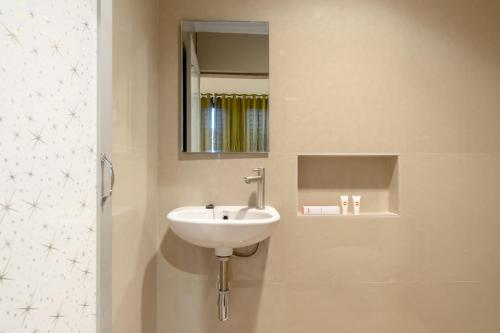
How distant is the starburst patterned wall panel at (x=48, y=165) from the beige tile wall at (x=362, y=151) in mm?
795

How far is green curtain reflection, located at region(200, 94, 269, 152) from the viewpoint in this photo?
5.36ft

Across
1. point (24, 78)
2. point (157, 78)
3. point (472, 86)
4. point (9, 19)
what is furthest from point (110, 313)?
point (472, 86)

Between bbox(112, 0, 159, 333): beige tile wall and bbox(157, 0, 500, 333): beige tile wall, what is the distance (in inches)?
4.7

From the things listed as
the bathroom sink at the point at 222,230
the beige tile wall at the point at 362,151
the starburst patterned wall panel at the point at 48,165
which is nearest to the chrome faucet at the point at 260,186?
the beige tile wall at the point at 362,151

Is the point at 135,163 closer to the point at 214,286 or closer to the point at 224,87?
the point at 224,87

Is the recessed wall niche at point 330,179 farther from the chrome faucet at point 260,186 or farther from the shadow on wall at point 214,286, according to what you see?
the shadow on wall at point 214,286

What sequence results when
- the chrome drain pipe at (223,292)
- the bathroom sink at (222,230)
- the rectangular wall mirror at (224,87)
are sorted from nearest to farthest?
the bathroom sink at (222,230) → the chrome drain pipe at (223,292) → the rectangular wall mirror at (224,87)

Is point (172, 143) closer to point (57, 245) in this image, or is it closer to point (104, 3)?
point (104, 3)

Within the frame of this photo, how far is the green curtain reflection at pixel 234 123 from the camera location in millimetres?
1633

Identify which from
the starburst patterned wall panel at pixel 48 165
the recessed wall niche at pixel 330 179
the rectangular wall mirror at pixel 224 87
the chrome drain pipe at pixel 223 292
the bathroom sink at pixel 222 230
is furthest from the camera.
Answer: the recessed wall niche at pixel 330 179

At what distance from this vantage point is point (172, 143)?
1.64m

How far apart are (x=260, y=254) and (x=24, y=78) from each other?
51.3 inches

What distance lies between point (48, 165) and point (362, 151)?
1.43 metres

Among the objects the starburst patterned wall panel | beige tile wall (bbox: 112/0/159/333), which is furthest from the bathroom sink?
the starburst patterned wall panel
